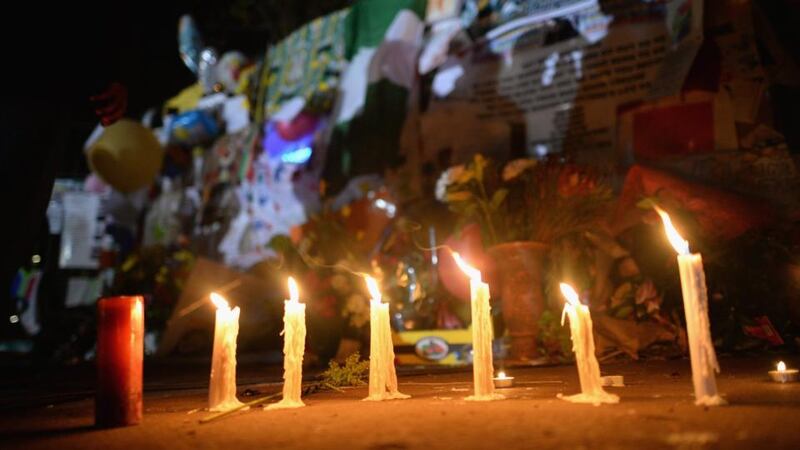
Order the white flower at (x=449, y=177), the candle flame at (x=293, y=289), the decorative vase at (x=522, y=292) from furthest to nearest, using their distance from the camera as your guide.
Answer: the white flower at (x=449, y=177) < the decorative vase at (x=522, y=292) < the candle flame at (x=293, y=289)

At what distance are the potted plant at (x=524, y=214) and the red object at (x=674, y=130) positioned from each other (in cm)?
102

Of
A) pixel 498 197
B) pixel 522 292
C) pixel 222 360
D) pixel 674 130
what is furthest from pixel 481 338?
pixel 674 130

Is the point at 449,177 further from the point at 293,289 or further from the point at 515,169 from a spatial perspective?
the point at 293,289

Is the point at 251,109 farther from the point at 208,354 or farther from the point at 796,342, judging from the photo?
the point at 796,342

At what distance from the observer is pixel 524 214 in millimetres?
4109

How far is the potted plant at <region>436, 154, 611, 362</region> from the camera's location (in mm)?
3859

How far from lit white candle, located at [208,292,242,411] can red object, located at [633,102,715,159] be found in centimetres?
387

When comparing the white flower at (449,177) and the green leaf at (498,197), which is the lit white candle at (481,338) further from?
the white flower at (449,177)

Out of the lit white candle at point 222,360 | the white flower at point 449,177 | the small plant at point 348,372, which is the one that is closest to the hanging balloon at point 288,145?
the white flower at point 449,177

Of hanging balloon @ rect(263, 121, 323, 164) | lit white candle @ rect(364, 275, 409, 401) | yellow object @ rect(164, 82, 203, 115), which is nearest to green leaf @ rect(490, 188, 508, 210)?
lit white candle @ rect(364, 275, 409, 401)

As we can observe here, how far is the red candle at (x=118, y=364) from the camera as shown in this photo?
1731 millimetres

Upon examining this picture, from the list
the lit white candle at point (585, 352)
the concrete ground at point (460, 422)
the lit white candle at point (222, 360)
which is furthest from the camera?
the lit white candle at point (222, 360)

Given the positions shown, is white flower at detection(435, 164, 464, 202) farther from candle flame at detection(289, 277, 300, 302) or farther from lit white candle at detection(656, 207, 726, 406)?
lit white candle at detection(656, 207, 726, 406)

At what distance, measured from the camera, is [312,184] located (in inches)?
281
